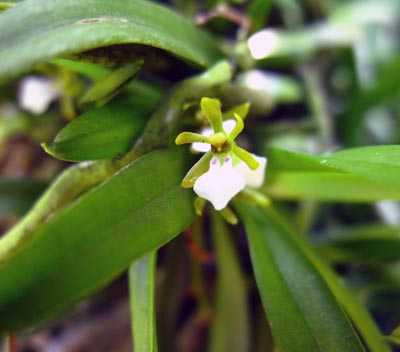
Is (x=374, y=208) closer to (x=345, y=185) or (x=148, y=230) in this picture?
(x=345, y=185)

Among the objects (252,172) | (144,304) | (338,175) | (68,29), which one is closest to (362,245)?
(338,175)

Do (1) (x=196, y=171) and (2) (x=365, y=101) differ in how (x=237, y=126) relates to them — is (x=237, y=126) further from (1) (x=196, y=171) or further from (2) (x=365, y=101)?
(2) (x=365, y=101)

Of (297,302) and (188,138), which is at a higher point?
(188,138)

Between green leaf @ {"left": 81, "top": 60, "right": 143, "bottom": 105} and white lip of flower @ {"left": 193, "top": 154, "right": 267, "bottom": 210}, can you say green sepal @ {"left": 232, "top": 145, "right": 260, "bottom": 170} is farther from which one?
green leaf @ {"left": 81, "top": 60, "right": 143, "bottom": 105}

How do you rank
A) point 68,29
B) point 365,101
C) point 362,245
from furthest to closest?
point 365,101, point 362,245, point 68,29

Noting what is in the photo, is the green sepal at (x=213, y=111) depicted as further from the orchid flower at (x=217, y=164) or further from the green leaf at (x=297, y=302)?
the green leaf at (x=297, y=302)
